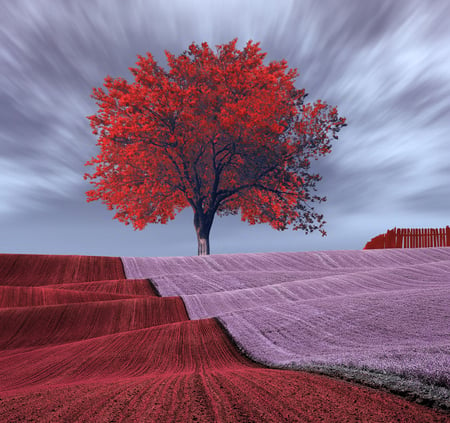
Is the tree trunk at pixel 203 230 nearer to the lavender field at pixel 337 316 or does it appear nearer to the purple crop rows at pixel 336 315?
the lavender field at pixel 337 316

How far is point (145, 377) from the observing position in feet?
15.1

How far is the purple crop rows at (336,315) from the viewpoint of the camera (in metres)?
4.63

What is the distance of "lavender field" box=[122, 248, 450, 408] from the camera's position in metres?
4.50

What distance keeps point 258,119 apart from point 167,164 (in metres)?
7.04

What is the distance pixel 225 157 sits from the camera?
25.8m

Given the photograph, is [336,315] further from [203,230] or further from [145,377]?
[203,230]

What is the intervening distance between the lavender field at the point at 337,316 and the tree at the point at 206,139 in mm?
11101

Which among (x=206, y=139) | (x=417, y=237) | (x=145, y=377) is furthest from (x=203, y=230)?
(x=145, y=377)

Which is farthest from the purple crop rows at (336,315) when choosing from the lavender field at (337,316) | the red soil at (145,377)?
the red soil at (145,377)

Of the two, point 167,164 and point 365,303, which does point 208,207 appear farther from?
point 365,303

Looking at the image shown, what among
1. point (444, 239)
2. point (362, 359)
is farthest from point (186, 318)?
point (444, 239)

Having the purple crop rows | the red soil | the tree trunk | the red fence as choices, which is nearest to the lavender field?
the purple crop rows

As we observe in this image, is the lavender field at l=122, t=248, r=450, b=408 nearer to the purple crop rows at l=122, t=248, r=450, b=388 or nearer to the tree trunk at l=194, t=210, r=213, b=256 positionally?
the purple crop rows at l=122, t=248, r=450, b=388

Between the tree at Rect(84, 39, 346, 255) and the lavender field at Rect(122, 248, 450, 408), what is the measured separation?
11.1 m
